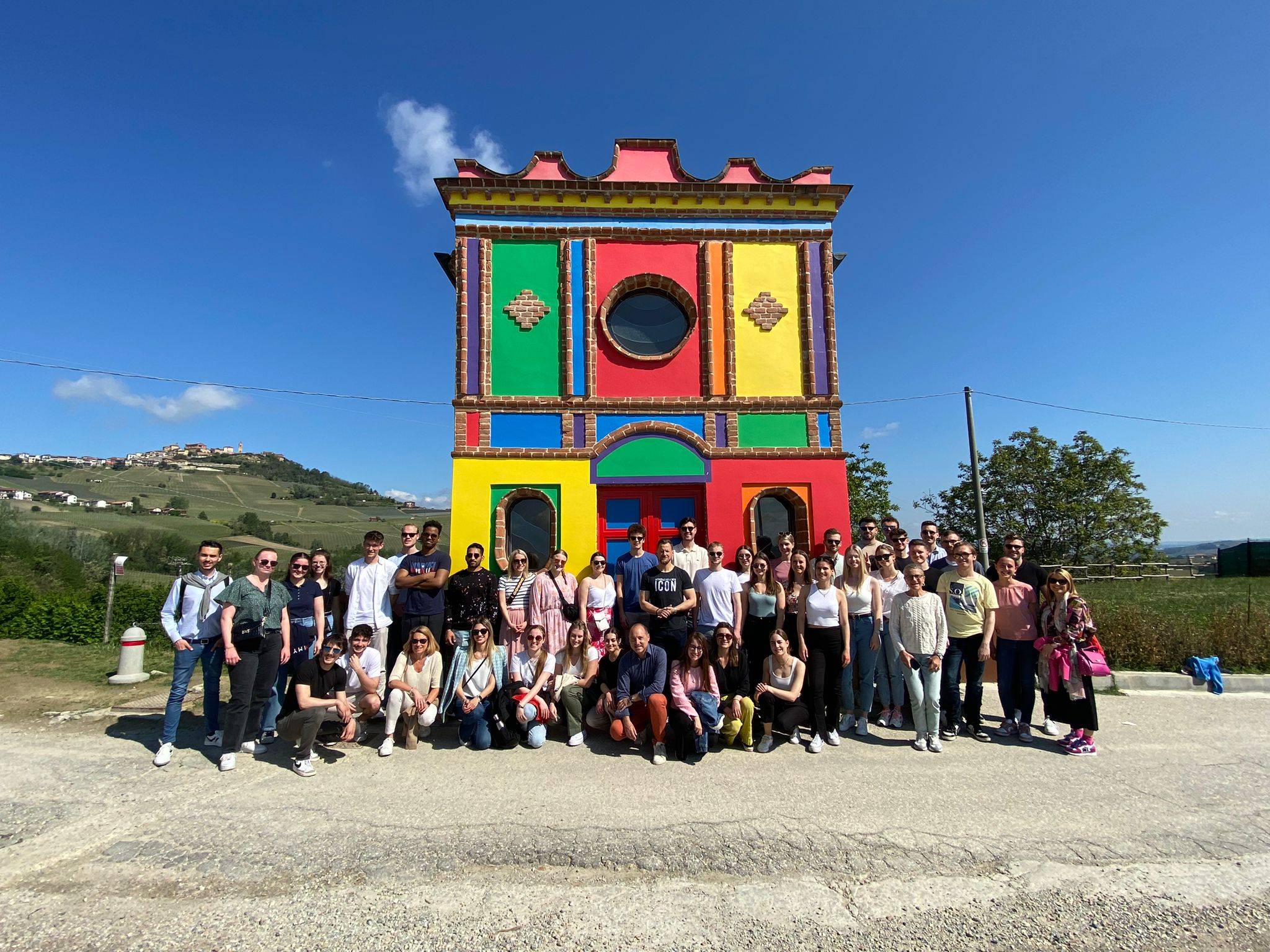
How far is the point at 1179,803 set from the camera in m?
4.14

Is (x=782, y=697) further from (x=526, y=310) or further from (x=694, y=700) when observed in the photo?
(x=526, y=310)

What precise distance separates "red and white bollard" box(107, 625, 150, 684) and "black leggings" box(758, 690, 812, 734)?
317 inches

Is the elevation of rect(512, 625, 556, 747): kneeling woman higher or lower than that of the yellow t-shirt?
lower

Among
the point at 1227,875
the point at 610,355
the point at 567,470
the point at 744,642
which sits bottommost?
the point at 1227,875

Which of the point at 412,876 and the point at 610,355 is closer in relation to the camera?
the point at 412,876

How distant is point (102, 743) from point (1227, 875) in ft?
28.7

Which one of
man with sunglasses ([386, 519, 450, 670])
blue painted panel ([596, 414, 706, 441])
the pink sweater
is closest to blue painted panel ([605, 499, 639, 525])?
blue painted panel ([596, 414, 706, 441])

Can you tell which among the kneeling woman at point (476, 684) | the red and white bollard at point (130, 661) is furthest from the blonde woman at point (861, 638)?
the red and white bollard at point (130, 661)

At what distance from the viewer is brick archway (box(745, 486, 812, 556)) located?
360 inches

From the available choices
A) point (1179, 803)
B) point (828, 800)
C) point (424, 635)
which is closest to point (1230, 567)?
point (1179, 803)

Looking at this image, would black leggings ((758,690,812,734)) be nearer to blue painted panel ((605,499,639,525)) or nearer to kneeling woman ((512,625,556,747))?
kneeling woman ((512,625,556,747))

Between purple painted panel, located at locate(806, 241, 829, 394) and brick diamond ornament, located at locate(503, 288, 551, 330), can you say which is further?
purple painted panel, located at locate(806, 241, 829, 394)

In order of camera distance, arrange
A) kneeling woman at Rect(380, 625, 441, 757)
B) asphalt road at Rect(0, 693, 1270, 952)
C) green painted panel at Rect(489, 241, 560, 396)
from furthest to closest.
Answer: green painted panel at Rect(489, 241, 560, 396)
kneeling woman at Rect(380, 625, 441, 757)
asphalt road at Rect(0, 693, 1270, 952)

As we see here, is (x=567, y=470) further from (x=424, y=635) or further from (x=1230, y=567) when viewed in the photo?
(x=1230, y=567)
